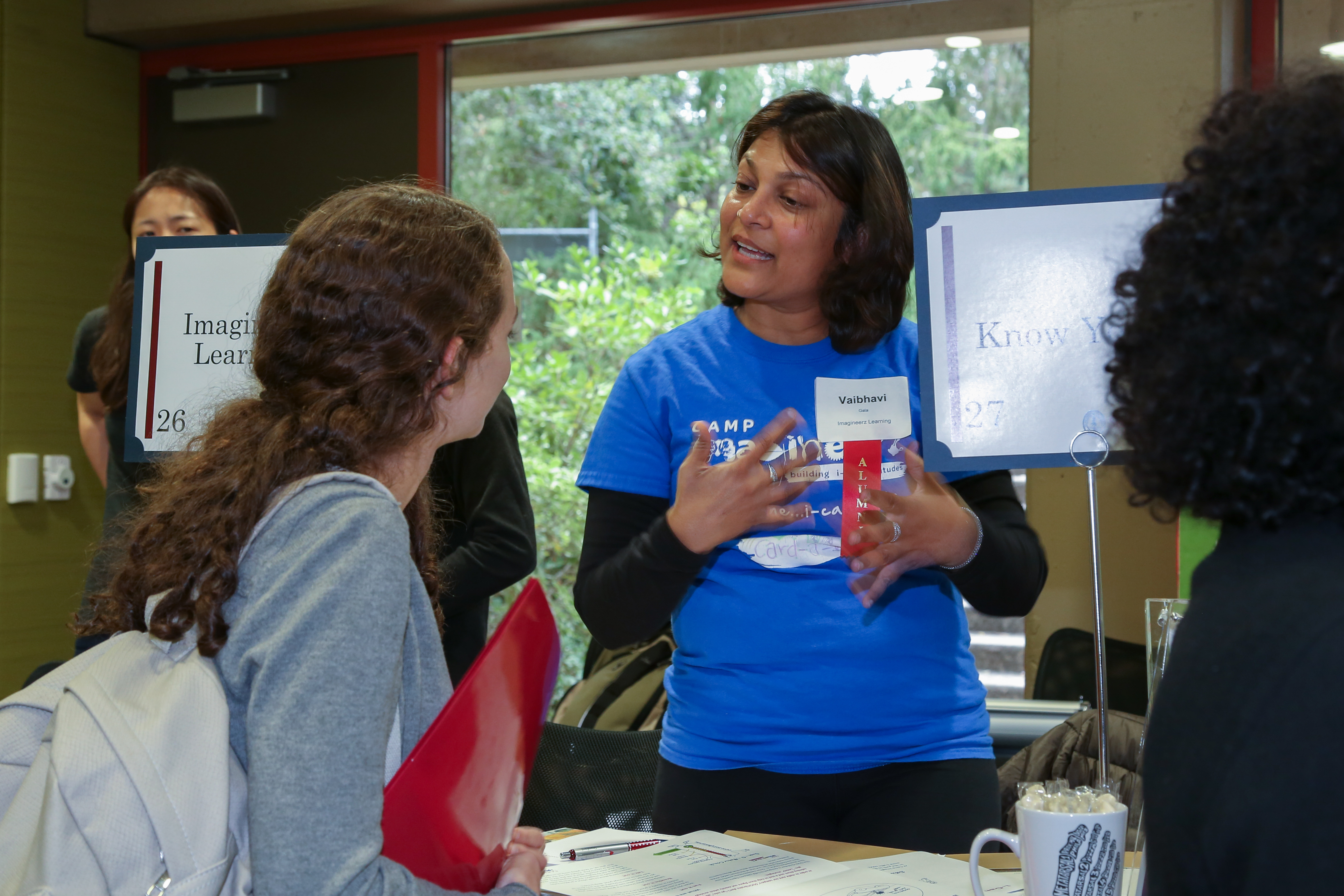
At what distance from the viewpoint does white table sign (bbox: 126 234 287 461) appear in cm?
171

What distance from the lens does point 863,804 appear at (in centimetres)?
140

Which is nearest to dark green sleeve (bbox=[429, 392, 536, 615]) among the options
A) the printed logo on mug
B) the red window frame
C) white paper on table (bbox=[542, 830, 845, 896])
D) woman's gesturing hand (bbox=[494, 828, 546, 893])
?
white paper on table (bbox=[542, 830, 845, 896])

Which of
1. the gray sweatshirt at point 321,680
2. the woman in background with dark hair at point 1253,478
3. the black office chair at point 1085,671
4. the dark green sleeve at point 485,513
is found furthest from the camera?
the black office chair at point 1085,671

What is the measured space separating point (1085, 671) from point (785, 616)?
1.77 m

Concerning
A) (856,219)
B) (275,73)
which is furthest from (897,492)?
(275,73)

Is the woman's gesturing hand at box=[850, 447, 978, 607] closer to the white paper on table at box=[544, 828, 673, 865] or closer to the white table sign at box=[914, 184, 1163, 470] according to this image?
the white table sign at box=[914, 184, 1163, 470]

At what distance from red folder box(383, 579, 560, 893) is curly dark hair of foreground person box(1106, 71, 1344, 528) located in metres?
0.53

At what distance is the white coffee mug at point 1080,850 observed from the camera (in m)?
0.93

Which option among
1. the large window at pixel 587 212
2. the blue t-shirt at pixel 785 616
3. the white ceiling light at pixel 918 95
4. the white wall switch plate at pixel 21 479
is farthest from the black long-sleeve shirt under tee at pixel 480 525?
the white wall switch plate at pixel 21 479

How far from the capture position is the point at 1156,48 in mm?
3051

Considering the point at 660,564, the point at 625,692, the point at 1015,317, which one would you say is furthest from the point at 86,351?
the point at 1015,317

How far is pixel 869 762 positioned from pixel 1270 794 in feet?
2.98

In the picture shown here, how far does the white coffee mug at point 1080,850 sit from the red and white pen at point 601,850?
0.47 metres

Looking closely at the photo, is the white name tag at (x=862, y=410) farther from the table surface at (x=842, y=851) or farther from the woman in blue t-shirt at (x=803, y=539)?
the table surface at (x=842, y=851)
